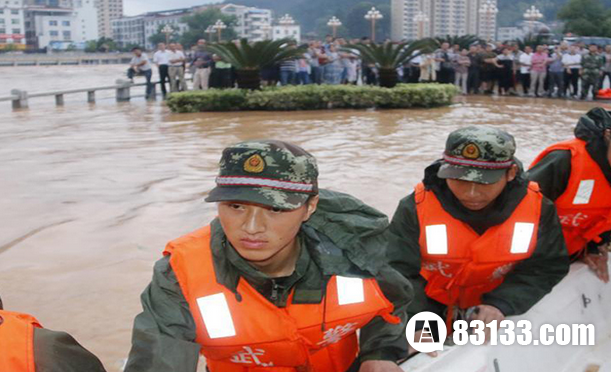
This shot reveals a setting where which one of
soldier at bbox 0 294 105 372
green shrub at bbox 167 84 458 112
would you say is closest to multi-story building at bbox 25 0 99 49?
green shrub at bbox 167 84 458 112

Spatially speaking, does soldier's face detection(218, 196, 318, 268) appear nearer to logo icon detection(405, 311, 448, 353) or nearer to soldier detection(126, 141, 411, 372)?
soldier detection(126, 141, 411, 372)

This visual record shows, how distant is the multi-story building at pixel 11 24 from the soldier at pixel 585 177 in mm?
133238

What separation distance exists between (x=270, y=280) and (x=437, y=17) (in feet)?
409

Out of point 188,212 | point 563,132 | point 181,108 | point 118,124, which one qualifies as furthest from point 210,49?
point 188,212

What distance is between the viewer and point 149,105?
59.3 feet

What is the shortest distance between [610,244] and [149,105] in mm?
15409

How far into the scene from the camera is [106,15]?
6924 inches

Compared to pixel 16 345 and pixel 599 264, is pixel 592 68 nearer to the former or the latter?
pixel 599 264

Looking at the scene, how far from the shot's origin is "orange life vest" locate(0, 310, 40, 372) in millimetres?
1575

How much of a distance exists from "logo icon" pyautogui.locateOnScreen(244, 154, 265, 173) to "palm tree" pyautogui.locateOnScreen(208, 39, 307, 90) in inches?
565

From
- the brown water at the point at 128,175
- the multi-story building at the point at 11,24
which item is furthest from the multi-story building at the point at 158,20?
the brown water at the point at 128,175

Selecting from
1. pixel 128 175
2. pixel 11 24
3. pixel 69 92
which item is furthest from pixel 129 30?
pixel 128 175

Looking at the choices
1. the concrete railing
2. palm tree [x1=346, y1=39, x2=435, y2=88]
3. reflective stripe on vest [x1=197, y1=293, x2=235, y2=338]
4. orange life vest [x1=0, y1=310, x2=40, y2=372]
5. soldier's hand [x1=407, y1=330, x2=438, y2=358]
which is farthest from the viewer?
the concrete railing

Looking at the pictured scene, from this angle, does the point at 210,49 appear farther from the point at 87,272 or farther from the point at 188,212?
the point at 87,272
